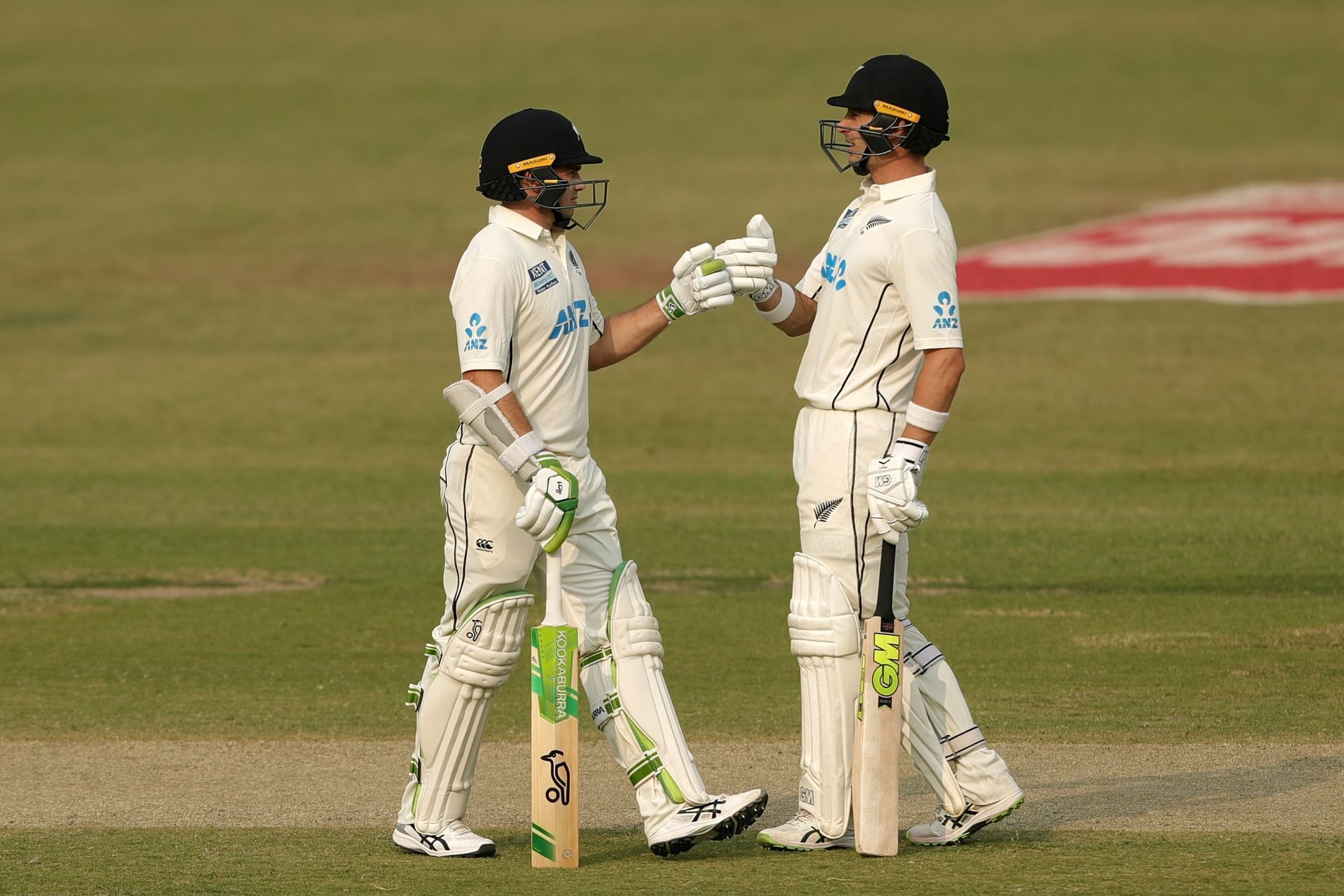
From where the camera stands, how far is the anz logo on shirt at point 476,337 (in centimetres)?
571

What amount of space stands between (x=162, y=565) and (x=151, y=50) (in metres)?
30.0

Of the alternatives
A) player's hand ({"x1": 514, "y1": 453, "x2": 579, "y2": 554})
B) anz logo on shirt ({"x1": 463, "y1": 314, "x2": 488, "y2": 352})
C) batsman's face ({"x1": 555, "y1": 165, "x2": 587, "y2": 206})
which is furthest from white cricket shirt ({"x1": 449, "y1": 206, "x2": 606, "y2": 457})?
player's hand ({"x1": 514, "y1": 453, "x2": 579, "y2": 554})

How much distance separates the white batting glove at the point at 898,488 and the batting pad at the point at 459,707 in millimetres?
1124

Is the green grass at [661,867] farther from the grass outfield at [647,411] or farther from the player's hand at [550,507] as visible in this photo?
the player's hand at [550,507]

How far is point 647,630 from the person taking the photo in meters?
5.82

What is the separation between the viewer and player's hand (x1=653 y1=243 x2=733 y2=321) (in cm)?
589

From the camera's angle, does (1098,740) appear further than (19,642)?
No

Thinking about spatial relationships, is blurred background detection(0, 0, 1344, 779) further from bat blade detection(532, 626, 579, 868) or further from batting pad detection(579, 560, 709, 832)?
bat blade detection(532, 626, 579, 868)

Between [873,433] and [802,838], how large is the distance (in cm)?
122

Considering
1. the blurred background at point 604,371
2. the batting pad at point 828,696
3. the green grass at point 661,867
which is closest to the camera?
the green grass at point 661,867

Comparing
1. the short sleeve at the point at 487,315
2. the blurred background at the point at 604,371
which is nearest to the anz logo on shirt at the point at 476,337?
the short sleeve at the point at 487,315

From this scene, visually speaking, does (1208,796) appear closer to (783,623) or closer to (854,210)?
(854,210)

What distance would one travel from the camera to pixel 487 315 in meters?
5.72

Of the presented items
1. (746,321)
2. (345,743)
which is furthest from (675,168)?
(345,743)
